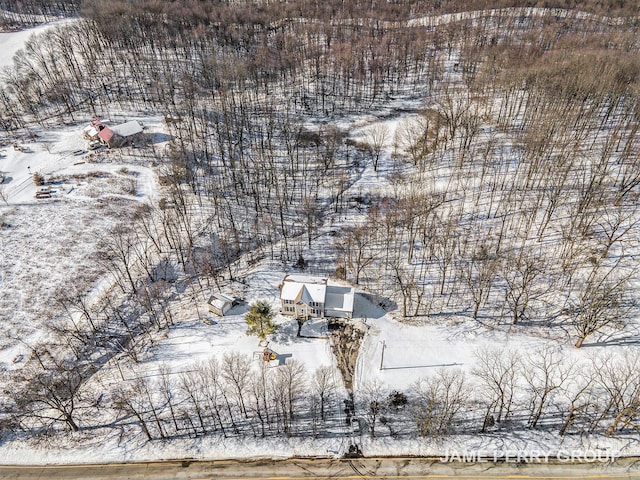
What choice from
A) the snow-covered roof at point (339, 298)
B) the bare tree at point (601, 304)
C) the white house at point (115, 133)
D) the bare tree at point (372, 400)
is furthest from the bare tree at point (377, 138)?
the white house at point (115, 133)

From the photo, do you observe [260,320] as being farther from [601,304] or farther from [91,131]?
[91,131]

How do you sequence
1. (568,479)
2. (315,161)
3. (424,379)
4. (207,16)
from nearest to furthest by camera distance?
(568,479) → (424,379) → (315,161) → (207,16)

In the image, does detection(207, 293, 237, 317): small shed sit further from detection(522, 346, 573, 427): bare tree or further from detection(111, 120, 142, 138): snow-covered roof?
detection(111, 120, 142, 138): snow-covered roof

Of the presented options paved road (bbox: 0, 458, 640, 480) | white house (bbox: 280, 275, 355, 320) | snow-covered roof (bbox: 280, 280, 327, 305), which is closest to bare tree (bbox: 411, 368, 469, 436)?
paved road (bbox: 0, 458, 640, 480)

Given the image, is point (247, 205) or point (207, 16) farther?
point (207, 16)

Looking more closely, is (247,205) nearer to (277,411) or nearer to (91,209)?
(91,209)

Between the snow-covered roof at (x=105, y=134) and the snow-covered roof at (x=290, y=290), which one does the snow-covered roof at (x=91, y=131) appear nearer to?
the snow-covered roof at (x=105, y=134)

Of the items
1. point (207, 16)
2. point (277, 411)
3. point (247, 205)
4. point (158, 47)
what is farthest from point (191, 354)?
point (207, 16)
